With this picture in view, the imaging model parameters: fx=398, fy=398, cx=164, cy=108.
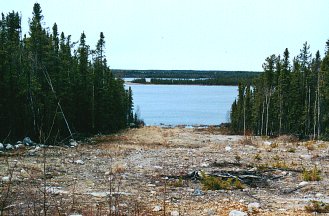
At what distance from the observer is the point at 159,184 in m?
12.7

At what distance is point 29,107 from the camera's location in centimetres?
2977

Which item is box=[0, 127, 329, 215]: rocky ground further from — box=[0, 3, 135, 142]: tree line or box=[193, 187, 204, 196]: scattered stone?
box=[0, 3, 135, 142]: tree line

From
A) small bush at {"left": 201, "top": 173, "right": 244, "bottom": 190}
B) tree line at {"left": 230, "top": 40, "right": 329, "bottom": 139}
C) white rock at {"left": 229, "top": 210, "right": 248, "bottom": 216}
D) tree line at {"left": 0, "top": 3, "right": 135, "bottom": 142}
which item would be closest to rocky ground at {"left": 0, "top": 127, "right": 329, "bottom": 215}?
white rock at {"left": 229, "top": 210, "right": 248, "bottom": 216}

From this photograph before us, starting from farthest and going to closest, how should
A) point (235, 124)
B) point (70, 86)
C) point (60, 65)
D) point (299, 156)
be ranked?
point (235, 124)
point (70, 86)
point (60, 65)
point (299, 156)

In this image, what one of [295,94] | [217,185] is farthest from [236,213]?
[295,94]

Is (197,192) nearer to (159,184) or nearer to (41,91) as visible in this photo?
(159,184)

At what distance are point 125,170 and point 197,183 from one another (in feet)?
10.5

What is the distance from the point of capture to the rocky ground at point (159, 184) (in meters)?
8.82

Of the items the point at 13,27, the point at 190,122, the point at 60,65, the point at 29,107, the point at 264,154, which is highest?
the point at 13,27

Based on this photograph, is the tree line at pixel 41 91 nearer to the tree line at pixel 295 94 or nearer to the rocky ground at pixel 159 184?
the rocky ground at pixel 159 184

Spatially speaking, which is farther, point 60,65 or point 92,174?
point 60,65

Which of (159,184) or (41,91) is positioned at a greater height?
(41,91)

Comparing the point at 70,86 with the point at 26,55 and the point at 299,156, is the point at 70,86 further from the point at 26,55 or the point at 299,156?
the point at 299,156

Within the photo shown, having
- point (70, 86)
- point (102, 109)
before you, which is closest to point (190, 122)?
point (102, 109)
